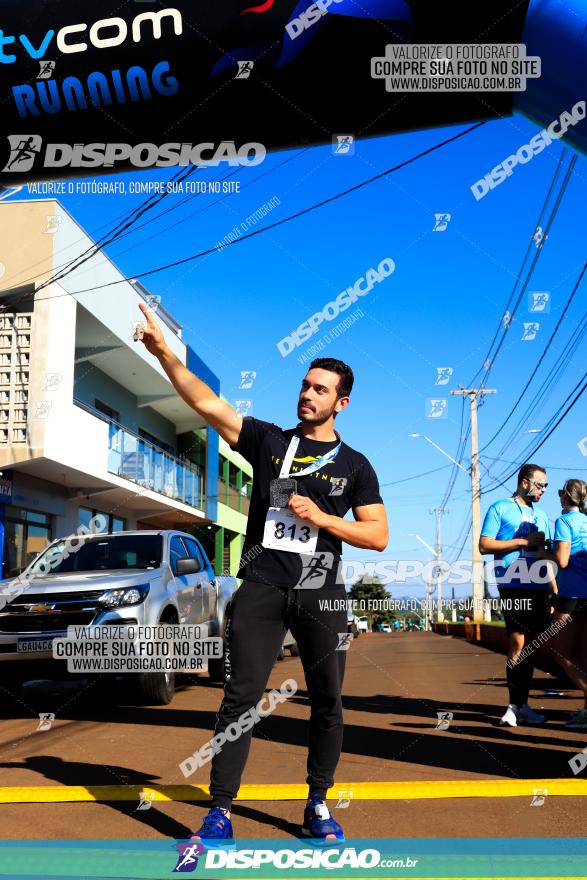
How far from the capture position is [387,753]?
557 cm

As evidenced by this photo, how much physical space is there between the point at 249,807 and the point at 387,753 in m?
1.73

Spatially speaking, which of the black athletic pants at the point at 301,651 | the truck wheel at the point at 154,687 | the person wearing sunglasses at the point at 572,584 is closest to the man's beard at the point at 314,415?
the black athletic pants at the point at 301,651

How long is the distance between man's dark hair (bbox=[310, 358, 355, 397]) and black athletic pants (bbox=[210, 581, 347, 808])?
909mm

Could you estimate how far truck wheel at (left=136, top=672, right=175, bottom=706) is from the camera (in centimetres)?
791

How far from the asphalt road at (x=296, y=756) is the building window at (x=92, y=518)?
1241 cm

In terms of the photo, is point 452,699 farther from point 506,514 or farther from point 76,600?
point 76,600

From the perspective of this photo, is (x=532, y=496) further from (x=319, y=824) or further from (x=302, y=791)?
(x=319, y=824)

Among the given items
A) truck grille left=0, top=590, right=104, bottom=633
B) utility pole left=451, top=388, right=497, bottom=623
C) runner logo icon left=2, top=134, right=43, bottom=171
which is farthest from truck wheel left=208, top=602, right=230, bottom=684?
utility pole left=451, top=388, right=497, bottom=623

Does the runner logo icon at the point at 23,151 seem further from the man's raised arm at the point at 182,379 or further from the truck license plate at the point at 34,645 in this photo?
the truck license plate at the point at 34,645

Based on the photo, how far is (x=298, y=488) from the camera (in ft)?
12.2

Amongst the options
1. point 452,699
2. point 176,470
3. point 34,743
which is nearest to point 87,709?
point 34,743

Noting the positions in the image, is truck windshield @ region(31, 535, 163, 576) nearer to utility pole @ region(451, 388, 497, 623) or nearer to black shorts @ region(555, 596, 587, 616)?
black shorts @ region(555, 596, 587, 616)

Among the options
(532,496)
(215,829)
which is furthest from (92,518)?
(215,829)

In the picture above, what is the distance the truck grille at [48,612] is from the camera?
7664 millimetres
